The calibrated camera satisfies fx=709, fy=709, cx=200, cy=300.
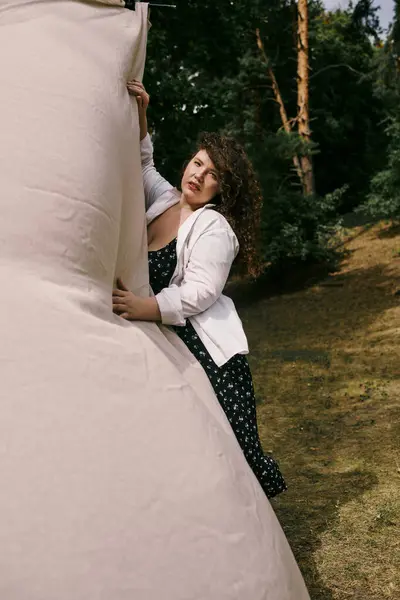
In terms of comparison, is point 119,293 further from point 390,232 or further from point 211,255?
point 390,232

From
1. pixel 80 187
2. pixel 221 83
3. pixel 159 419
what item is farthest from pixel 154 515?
pixel 221 83

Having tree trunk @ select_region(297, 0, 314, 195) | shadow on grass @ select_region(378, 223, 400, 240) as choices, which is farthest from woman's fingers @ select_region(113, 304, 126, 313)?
shadow on grass @ select_region(378, 223, 400, 240)

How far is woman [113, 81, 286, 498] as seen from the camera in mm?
2410

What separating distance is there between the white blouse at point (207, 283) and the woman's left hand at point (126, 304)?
164 mm

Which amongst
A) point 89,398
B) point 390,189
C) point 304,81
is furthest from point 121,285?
point 304,81

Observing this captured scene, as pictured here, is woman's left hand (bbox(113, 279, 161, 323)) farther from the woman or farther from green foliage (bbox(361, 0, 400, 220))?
green foliage (bbox(361, 0, 400, 220))

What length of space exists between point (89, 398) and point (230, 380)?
3.26 feet

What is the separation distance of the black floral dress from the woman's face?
0.20 m

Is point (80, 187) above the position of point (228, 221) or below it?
above

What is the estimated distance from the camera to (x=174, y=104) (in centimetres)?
969

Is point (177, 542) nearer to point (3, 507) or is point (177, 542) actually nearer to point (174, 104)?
point (3, 507)

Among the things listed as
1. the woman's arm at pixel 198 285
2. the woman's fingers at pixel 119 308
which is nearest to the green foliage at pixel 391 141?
the woman's arm at pixel 198 285

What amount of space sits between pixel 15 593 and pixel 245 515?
570 millimetres

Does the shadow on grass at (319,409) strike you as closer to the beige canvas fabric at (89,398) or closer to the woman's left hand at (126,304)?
the beige canvas fabric at (89,398)
